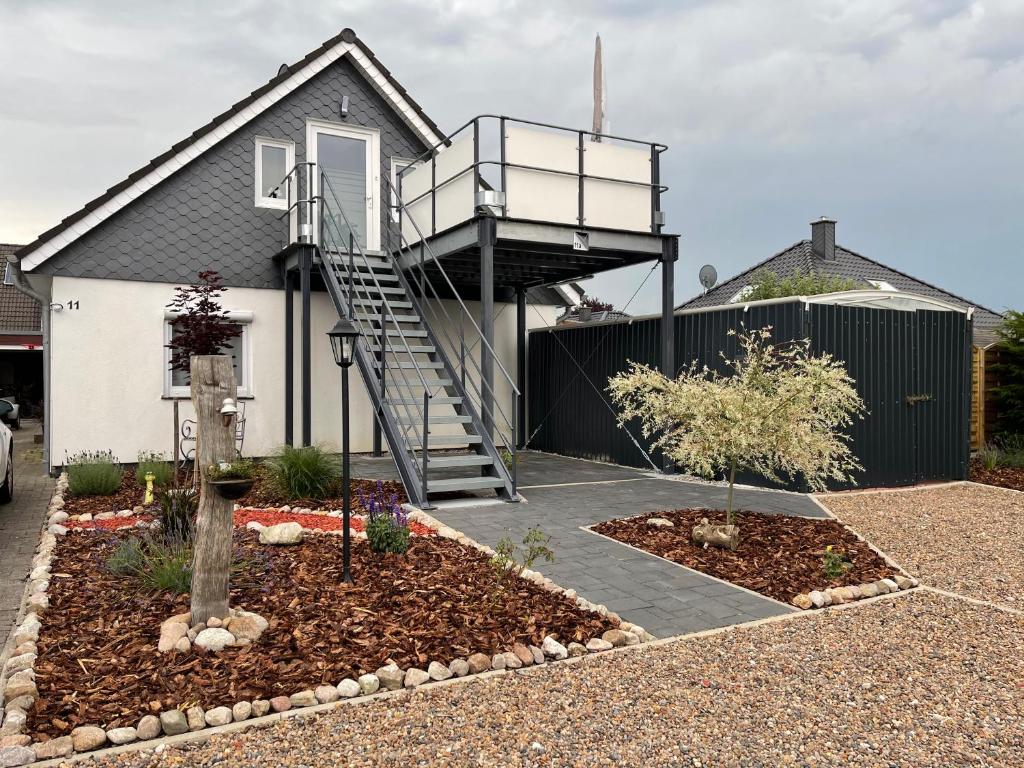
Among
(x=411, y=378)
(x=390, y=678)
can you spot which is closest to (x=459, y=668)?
(x=390, y=678)

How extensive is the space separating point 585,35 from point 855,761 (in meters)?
10.0

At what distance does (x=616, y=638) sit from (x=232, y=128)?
10.3 meters

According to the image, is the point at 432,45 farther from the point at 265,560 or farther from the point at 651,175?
the point at 265,560

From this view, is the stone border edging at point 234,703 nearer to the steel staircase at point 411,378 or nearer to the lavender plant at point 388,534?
the lavender plant at point 388,534

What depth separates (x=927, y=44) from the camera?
923 cm

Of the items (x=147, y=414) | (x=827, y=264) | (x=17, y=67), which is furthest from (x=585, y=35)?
(x=827, y=264)

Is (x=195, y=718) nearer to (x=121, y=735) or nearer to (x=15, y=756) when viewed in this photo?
(x=121, y=735)

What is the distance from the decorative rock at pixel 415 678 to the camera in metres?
3.68

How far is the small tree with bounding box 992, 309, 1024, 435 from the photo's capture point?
12516 millimetres

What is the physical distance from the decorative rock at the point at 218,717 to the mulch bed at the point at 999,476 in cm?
1049

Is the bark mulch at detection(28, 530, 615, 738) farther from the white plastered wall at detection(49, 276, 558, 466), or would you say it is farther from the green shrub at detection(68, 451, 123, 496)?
the white plastered wall at detection(49, 276, 558, 466)

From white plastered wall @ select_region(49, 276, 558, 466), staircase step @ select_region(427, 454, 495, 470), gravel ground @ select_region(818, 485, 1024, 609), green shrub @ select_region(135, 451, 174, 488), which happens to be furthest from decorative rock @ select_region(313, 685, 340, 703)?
white plastered wall @ select_region(49, 276, 558, 466)

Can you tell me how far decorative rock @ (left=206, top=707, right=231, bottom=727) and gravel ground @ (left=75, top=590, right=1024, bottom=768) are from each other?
15 cm

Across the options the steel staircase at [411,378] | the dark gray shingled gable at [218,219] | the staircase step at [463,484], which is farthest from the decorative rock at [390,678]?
the dark gray shingled gable at [218,219]
